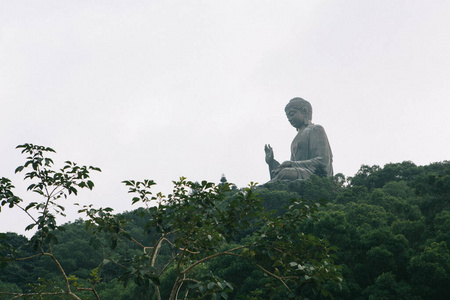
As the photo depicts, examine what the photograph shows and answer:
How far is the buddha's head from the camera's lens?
105 feet

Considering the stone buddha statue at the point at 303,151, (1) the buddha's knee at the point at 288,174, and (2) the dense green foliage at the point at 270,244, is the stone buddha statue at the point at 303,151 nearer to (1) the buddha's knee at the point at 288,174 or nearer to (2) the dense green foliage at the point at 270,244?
(1) the buddha's knee at the point at 288,174

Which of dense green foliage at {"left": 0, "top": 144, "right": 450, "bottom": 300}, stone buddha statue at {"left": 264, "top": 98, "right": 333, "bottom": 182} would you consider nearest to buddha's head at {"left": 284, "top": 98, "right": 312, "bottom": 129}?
stone buddha statue at {"left": 264, "top": 98, "right": 333, "bottom": 182}

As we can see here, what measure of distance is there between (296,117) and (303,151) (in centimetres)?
219

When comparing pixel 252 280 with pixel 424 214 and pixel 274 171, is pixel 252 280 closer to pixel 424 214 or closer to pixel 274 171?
pixel 424 214

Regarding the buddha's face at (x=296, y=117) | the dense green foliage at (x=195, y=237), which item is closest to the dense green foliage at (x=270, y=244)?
the dense green foliage at (x=195, y=237)

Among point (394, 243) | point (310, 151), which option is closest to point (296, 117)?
point (310, 151)

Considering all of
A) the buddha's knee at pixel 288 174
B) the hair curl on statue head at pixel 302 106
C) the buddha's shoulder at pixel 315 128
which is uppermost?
the hair curl on statue head at pixel 302 106

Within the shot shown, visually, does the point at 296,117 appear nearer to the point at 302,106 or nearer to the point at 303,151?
the point at 302,106

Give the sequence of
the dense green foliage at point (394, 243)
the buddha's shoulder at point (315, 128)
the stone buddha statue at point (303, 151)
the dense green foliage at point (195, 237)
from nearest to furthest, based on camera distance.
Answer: the dense green foliage at point (195, 237)
the dense green foliage at point (394, 243)
the stone buddha statue at point (303, 151)
the buddha's shoulder at point (315, 128)

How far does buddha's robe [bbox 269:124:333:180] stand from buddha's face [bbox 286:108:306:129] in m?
0.51

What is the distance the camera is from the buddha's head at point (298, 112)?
105 feet

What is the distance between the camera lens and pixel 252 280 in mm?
14836

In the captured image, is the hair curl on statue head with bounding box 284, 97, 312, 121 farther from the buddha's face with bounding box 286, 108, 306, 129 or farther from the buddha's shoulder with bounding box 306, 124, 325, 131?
the buddha's shoulder with bounding box 306, 124, 325, 131

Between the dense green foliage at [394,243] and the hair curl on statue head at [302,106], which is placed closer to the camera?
the dense green foliage at [394,243]
